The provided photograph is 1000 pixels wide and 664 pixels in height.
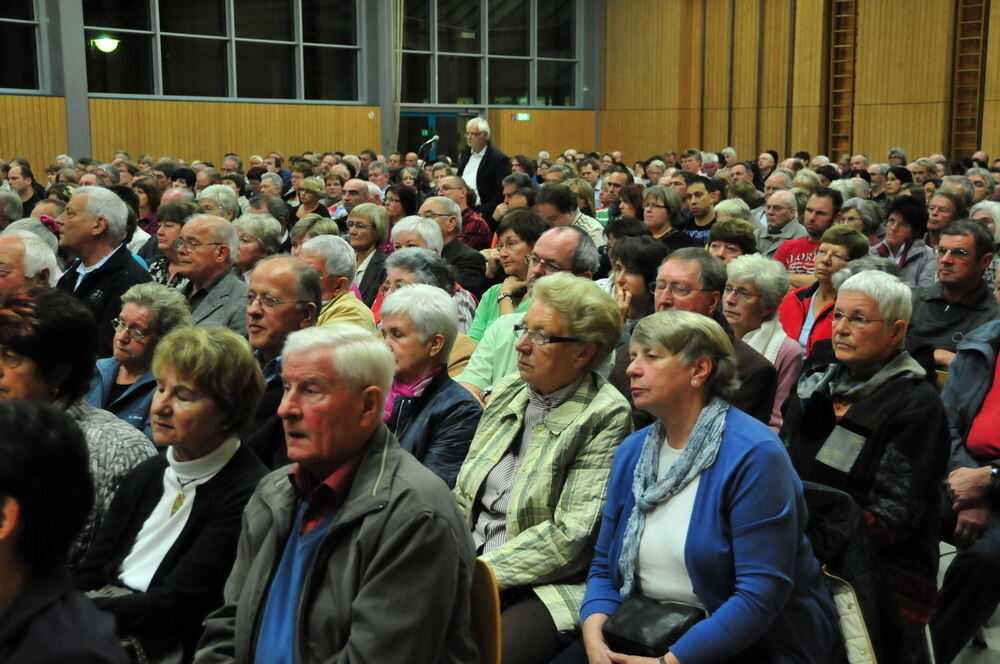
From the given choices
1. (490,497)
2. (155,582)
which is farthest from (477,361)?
(155,582)

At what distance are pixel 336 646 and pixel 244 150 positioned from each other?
53.0 ft

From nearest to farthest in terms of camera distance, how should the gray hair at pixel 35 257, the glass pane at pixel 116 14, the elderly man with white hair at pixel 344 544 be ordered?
the elderly man with white hair at pixel 344 544, the gray hair at pixel 35 257, the glass pane at pixel 116 14

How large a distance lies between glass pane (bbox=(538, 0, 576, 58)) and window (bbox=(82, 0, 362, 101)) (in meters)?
4.25

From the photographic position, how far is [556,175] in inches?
417

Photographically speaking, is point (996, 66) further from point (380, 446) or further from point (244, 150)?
point (380, 446)

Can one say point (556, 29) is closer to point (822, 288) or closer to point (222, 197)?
point (222, 197)

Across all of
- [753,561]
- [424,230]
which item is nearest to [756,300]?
[753,561]

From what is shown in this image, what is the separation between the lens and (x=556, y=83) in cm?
2161

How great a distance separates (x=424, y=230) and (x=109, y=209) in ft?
5.31

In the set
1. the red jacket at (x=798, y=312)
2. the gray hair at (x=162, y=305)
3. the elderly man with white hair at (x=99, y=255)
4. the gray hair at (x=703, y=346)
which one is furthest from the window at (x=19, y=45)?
the gray hair at (x=703, y=346)

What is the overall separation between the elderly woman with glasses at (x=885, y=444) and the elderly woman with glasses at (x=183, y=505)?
1.63 meters

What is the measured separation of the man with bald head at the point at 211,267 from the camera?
478 centimetres

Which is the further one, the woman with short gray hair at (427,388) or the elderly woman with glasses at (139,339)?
the elderly woman with glasses at (139,339)

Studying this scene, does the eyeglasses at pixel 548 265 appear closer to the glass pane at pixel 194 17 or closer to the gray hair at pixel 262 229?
the gray hair at pixel 262 229
